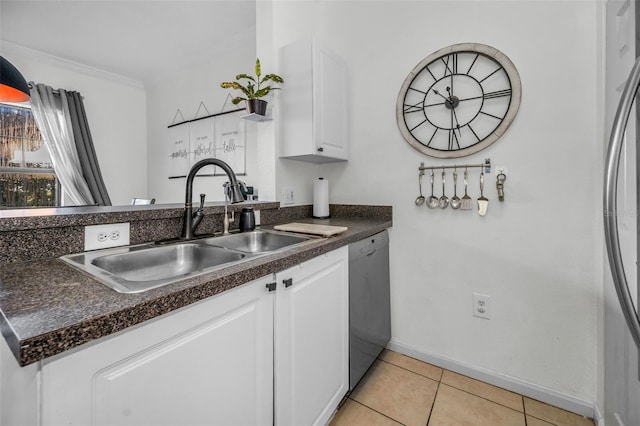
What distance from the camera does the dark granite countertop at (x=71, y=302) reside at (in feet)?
1.39

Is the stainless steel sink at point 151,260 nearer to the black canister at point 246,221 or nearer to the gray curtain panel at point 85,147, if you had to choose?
the black canister at point 246,221

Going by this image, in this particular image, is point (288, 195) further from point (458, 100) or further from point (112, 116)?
point (112, 116)

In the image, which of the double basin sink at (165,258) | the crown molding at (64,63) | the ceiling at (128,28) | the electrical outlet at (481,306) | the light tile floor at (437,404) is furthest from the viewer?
the crown molding at (64,63)

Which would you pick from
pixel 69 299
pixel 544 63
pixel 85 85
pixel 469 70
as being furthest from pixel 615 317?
pixel 85 85

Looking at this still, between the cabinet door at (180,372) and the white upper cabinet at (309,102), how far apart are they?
1.04m

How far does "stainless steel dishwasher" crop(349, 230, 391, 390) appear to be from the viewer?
4.53ft

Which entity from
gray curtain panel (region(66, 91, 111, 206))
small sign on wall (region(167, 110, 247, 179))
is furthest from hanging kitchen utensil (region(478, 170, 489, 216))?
gray curtain panel (region(66, 91, 111, 206))

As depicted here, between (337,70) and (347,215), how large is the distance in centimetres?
99

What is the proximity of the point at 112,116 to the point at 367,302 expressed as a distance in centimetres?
393

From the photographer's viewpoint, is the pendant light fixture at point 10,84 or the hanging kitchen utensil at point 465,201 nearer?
the pendant light fixture at point 10,84

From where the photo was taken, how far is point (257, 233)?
144 centimetres

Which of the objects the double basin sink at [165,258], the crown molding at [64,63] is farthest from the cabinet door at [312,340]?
the crown molding at [64,63]

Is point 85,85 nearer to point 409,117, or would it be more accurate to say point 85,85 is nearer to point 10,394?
point 409,117

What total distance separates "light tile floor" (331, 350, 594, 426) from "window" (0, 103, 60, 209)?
151 inches
